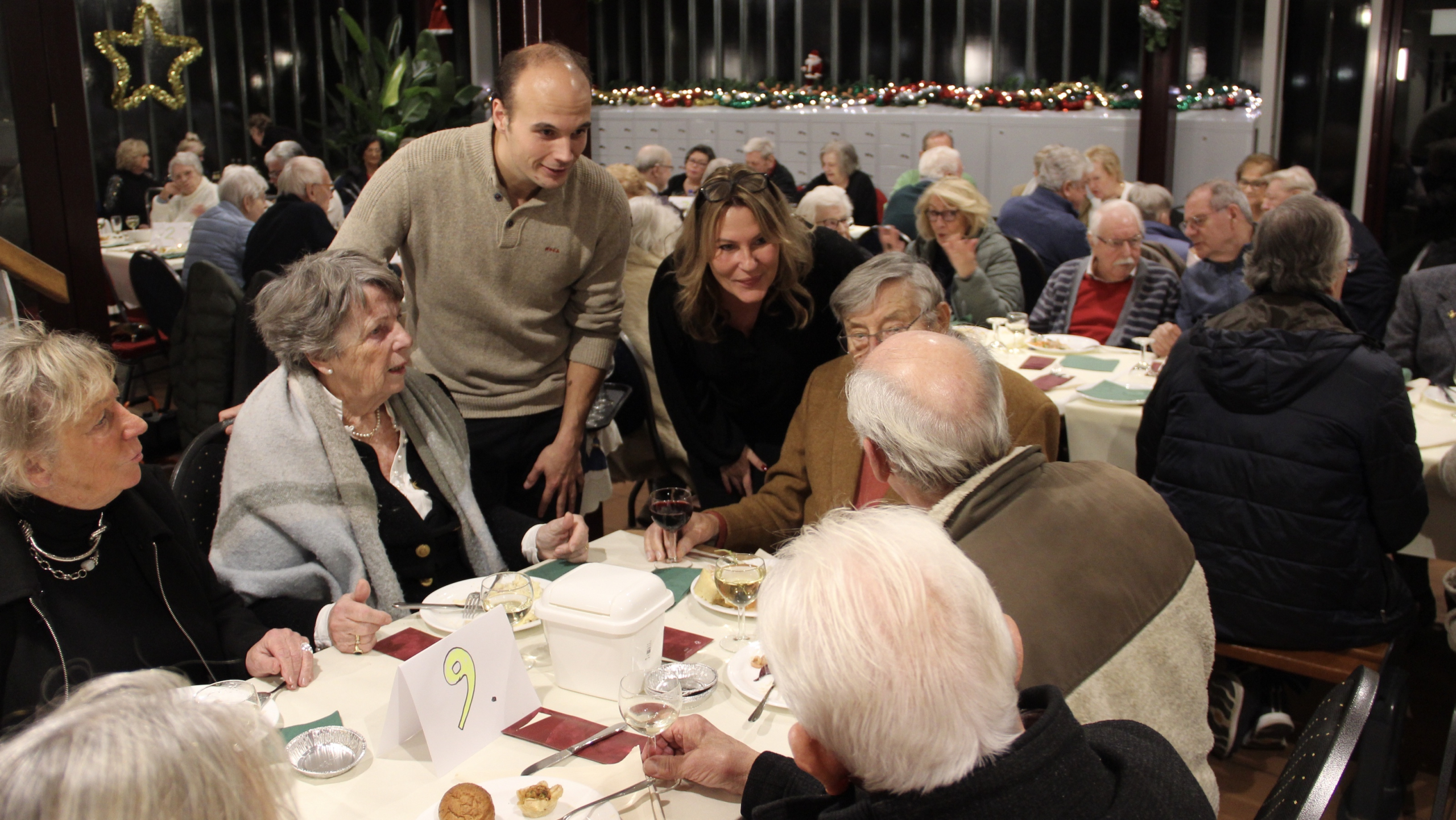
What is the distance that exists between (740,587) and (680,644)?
140 millimetres

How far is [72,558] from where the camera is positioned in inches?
73.7

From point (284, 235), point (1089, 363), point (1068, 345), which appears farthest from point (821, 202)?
point (284, 235)

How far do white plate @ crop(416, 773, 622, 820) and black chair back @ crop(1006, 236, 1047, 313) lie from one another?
13.7ft

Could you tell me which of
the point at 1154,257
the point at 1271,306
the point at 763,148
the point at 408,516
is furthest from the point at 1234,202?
the point at 763,148

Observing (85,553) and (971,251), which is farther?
(971,251)

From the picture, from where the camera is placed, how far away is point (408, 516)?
2.34 m

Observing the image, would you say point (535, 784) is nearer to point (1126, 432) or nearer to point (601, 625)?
point (601, 625)

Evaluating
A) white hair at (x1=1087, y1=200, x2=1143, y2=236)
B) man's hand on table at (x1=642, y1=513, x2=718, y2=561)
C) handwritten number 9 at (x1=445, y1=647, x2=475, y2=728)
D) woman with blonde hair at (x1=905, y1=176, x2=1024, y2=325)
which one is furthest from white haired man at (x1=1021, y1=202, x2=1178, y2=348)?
handwritten number 9 at (x1=445, y1=647, x2=475, y2=728)

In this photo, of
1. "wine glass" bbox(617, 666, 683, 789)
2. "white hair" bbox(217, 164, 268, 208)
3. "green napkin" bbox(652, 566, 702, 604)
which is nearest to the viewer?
"wine glass" bbox(617, 666, 683, 789)

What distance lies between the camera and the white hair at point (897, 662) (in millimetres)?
1008

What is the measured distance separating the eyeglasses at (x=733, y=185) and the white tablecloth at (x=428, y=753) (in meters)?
1.19

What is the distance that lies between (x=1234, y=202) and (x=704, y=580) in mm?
3101

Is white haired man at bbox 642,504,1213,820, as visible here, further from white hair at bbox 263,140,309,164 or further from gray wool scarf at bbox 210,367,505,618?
white hair at bbox 263,140,309,164

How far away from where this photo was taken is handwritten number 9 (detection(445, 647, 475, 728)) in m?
1.60
